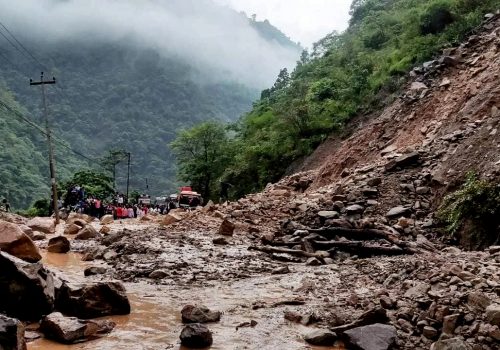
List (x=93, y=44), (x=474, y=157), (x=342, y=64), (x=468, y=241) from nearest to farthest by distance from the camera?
(x=468, y=241) → (x=474, y=157) → (x=342, y=64) → (x=93, y=44)

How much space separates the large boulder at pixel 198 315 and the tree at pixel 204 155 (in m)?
39.1

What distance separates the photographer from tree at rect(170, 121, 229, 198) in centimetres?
4719

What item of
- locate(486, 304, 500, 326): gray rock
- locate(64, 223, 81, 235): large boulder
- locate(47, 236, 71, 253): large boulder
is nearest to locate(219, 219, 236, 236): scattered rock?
locate(47, 236, 71, 253): large boulder

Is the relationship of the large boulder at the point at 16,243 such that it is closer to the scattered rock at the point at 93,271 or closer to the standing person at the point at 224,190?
the scattered rock at the point at 93,271

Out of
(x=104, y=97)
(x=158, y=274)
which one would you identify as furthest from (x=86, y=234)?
(x=104, y=97)

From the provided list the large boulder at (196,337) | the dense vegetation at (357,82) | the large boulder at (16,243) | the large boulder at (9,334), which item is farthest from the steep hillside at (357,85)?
the large boulder at (9,334)

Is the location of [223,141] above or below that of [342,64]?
below

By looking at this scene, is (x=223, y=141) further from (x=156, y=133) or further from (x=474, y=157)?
(x=156, y=133)

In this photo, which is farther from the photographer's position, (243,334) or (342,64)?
(342,64)

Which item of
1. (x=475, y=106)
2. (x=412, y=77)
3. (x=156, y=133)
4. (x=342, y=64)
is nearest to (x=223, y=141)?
(x=342, y=64)

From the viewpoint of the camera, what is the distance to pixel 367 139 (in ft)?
75.0

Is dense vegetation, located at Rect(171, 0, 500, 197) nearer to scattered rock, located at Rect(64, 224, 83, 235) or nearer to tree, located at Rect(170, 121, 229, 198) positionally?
tree, located at Rect(170, 121, 229, 198)

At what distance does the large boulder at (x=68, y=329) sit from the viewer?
602 centimetres

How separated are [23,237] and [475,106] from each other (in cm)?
1457
